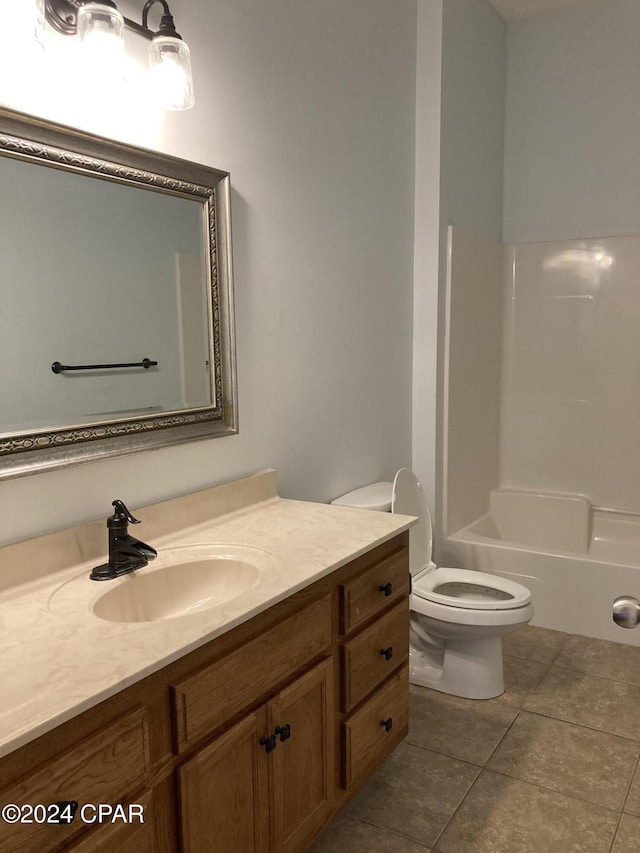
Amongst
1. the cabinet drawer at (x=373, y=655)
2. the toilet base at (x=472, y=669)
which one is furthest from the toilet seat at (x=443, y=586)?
the cabinet drawer at (x=373, y=655)

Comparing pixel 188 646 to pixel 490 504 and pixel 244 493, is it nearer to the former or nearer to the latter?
pixel 244 493

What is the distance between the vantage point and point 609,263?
3.56 metres

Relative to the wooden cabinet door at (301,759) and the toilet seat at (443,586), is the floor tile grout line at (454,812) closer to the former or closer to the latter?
the wooden cabinet door at (301,759)

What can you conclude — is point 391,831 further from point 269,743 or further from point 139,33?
point 139,33

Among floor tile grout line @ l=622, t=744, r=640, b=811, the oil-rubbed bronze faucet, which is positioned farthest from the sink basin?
floor tile grout line @ l=622, t=744, r=640, b=811

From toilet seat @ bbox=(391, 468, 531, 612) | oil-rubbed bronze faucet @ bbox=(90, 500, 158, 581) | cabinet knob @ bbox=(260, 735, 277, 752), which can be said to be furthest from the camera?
toilet seat @ bbox=(391, 468, 531, 612)

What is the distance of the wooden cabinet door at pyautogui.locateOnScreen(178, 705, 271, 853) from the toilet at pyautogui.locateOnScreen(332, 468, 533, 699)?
1.17 m

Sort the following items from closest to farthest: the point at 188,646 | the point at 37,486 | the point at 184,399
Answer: the point at 188,646, the point at 37,486, the point at 184,399

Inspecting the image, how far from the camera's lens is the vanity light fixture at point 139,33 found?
4.75 ft

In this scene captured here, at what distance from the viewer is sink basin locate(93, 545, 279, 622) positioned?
1574 millimetres

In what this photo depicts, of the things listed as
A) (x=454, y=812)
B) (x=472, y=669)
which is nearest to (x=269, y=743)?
(x=454, y=812)

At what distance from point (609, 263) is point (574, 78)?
3.16 ft

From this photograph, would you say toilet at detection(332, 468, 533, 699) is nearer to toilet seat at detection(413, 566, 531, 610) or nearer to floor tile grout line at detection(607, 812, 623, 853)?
toilet seat at detection(413, 566, 531, 610)

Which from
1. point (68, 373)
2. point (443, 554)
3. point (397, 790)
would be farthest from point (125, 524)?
point (443, 554)
